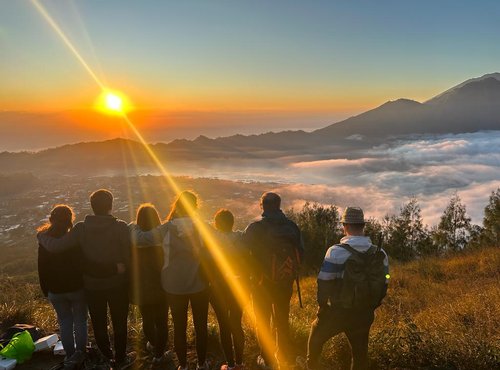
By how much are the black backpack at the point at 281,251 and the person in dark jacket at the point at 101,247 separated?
1.82m

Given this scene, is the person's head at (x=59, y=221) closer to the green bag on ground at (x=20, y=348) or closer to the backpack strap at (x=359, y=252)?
the green bag on ground at (x=20, y=348)

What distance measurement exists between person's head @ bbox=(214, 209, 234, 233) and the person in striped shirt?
1.31 meters

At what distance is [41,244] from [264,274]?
2.83m

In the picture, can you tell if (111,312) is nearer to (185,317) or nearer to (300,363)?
(185,317)

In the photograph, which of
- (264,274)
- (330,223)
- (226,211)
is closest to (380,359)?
(264,274)

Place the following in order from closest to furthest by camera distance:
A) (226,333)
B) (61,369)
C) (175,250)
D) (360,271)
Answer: (360,271) → (175,250) → (226,333) → (61,369)

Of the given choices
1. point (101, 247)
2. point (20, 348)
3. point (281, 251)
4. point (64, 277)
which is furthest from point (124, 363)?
point (281, 251)

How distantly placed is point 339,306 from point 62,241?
338 cm

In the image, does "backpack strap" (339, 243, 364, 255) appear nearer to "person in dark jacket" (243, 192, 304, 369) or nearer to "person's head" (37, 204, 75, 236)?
"person in dark jacket" (243, 192, 304, 369)

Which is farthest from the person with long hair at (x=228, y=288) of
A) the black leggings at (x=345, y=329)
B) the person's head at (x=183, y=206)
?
the black leggings at (x=345, y=329)

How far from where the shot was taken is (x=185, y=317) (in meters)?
4.79

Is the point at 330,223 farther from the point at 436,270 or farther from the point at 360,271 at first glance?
the point at 360,271

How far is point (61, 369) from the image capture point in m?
5.33

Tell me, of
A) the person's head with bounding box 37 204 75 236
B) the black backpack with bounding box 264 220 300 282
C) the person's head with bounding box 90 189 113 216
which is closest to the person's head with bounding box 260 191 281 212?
the black backpack with bounding box 264 220 300 282
